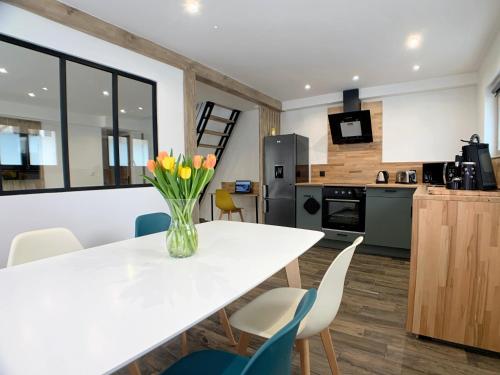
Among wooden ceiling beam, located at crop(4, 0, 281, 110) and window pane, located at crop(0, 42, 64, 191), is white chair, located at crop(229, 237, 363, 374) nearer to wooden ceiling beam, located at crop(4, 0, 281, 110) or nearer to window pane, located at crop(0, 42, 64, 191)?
window pane, located at crop(0, 42, 64, 191)

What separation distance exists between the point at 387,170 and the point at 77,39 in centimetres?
432

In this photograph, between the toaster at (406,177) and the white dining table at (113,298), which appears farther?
the toaster at (406,177)

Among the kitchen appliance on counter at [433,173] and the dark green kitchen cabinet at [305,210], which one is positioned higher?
the kitchen appliance on counter at [433,173]

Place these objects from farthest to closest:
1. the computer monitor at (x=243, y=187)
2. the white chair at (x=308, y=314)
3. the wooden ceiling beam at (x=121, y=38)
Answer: the computer monitor at (x=243, y=187) < the wooden ceiling beam at (x=121, y=38) < the white chair at (x=308, y=314)

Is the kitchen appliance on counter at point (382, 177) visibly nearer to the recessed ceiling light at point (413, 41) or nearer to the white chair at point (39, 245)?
the recessed ceiling light at point (413, 41)

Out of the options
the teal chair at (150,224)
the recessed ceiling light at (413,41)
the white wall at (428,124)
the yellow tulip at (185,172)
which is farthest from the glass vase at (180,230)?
the white wall at (428,124)

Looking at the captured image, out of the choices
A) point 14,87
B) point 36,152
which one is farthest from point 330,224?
point 14,87

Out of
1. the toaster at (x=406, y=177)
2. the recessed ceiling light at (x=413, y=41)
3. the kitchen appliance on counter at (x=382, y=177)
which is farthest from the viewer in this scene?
the kitchen appliance on counter at (x=382, y=177)

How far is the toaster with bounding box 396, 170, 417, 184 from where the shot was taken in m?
4.02

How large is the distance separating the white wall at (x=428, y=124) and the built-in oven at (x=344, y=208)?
97 centimetres

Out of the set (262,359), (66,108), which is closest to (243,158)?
(66,108)

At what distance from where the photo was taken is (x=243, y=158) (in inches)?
227

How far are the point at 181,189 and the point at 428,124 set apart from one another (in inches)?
166

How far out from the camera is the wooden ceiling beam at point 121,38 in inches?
82.0
